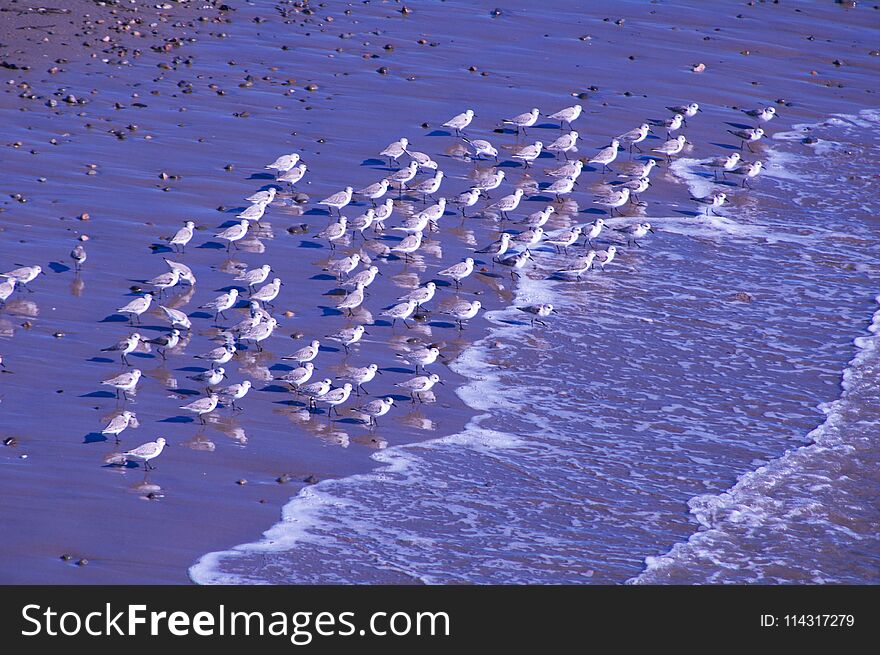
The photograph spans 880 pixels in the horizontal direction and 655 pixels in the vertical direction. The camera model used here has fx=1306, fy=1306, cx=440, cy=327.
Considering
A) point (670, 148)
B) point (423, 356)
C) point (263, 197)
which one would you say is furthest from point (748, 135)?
A: point (423, 356)

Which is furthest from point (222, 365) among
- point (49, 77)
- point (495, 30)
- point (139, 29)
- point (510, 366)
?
point (495, 30)

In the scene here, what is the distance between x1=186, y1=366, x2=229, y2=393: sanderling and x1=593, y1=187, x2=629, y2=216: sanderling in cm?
679

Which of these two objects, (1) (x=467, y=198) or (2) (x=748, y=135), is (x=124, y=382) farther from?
(2) (x=748, y=135)

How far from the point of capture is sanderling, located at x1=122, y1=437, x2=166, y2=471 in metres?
11.1

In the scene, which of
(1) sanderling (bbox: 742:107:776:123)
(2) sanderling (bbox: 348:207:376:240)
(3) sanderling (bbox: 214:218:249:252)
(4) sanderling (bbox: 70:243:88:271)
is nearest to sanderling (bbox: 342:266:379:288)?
(2) sanderling (bbox: 348:207:376:240)

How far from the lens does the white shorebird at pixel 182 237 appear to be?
49.1ft

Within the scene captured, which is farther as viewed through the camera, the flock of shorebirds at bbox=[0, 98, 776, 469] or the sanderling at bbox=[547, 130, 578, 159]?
the sanderling at bbox=[547, 130, 578, 159]

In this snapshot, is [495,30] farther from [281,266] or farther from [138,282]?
[138,282]

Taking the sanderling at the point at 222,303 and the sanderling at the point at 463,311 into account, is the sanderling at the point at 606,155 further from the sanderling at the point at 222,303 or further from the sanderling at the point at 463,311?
the sanderling at the point at 222,303

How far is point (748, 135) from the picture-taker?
792 inches

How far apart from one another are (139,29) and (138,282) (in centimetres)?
807

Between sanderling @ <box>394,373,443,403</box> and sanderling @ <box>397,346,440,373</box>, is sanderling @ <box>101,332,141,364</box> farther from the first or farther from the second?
sanderling @ <box>397,346,440,373</box>

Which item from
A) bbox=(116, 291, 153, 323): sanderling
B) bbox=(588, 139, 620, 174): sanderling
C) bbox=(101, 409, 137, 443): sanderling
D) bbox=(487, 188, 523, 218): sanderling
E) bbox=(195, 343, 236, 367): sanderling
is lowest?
bbox=(101, 409, 137, 443): sanderling

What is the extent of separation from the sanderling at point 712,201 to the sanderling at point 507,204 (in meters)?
2.82
